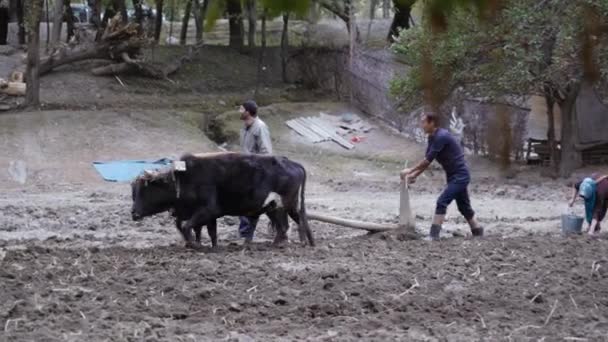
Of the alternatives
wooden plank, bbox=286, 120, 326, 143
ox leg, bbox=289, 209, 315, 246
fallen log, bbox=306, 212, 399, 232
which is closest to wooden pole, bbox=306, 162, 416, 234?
fallen log, bbox=306, 212, 399, 232

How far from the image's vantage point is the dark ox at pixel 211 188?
1206cm

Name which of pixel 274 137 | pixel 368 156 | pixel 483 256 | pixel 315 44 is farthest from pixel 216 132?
pixel 483 256

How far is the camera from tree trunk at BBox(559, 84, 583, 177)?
22.4m

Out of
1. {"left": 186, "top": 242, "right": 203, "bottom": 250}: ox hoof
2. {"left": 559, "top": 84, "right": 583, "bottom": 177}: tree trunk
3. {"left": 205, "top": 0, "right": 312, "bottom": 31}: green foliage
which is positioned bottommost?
{"left": 559, "top": 84, "right": 583, "bottom": 177}: tree trunk

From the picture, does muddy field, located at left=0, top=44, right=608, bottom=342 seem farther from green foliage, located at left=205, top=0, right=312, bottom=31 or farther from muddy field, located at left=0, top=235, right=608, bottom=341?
green foliage, located at left=205, top=0, right=312, bottom=31

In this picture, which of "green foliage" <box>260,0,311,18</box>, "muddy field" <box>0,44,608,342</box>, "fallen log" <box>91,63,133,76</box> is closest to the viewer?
"green foliage" <box>260,0,311,18</box>

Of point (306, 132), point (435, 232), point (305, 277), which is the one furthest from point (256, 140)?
point (306, 132)

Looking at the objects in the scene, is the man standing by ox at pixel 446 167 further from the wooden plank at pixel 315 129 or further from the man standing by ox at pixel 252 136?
the wooden plank at pixel 315 129

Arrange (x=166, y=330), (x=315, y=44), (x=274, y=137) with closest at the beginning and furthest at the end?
(x=166, y=330)
(x=274, y=137)
(x=315, y=44)

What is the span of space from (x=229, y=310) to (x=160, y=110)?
18.9 meters

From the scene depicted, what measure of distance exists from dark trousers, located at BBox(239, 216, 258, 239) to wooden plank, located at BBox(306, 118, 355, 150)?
12.7 m

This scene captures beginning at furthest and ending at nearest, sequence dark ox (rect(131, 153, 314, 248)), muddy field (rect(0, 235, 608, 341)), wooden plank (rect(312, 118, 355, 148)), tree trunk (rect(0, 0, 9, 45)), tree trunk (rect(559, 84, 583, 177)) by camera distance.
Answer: tree trunk (rect(0, 0, 9, 45)) < wooden plank (rect(312, 118, 355, 148)) < tree trunk (rect(559, 84, 583, 177)) < dark ox (rect(131, 153, 314, 248)) < muddy field (rect(0, 235, 608, 341))

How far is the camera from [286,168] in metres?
12.3

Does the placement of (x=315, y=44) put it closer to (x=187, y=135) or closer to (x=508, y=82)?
(x=187, y=135)
